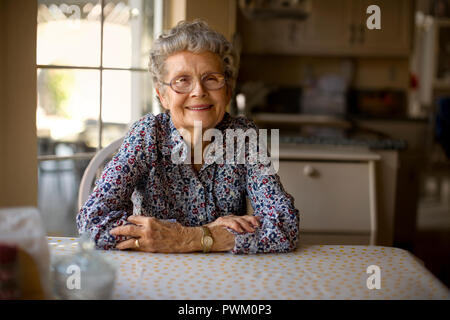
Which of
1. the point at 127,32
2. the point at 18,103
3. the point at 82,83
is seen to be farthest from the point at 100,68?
the point at 18,103

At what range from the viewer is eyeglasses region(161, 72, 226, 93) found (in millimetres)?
1529

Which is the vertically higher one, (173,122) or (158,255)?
(173,122)

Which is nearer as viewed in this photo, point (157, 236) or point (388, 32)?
point (157, 236)

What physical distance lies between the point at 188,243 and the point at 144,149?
1.17ft

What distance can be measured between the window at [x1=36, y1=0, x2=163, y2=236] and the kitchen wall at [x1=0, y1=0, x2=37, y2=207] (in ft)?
0.18

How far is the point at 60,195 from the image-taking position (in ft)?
7.89

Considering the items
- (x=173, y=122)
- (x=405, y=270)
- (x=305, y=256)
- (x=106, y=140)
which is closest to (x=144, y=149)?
(x=173, y=122)

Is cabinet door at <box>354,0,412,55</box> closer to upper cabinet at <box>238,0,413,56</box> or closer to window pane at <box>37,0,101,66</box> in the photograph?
upper cabinet at <box>238,0,413,56</box>

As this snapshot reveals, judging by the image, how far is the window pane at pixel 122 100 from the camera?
2.36m

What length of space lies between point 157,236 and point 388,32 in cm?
468

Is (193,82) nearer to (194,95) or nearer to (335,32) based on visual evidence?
(194,95)

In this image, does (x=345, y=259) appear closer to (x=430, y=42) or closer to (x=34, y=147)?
(x=34, y=147)

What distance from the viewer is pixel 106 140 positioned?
7.89ft

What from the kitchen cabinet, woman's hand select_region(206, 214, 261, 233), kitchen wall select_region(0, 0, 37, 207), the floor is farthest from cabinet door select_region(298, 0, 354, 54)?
woman's hand select_region(206, 214, 261, 233)
